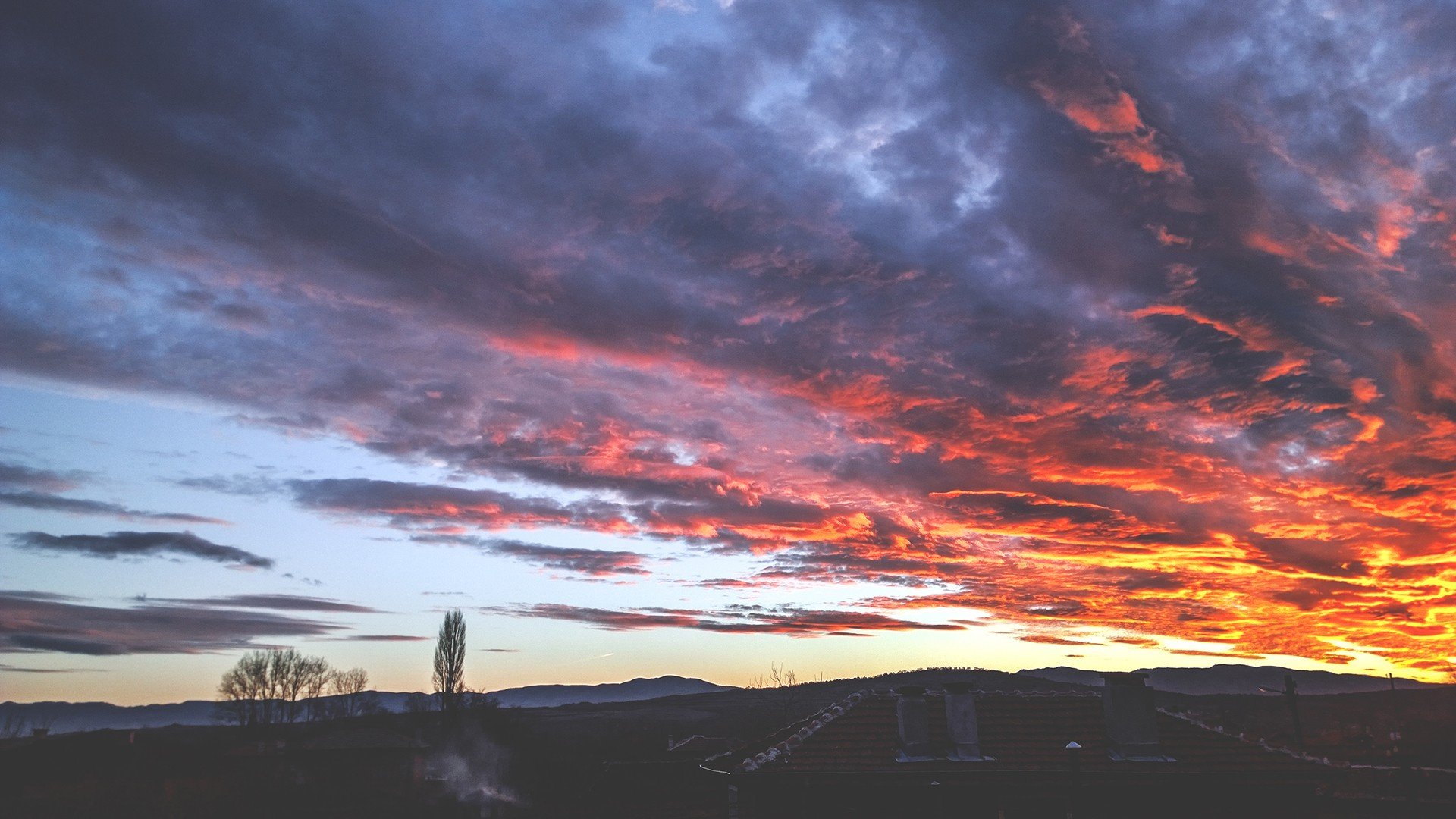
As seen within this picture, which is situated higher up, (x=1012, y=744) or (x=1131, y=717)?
(x=1131, y=717)

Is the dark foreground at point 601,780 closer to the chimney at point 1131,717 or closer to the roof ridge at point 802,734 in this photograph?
the roof ridge at point 802,734

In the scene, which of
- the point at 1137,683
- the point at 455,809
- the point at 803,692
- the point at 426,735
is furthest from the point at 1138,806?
the point at 803,692

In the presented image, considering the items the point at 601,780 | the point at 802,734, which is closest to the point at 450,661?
the point at 601,780

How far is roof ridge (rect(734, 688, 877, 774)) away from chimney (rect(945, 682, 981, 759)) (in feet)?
10.8

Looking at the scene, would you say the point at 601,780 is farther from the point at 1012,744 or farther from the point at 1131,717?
the point at 1131,717

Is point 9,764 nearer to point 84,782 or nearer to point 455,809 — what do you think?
point 84,782

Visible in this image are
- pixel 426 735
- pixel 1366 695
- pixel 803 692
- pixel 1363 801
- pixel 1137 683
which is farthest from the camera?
pixel 803 692

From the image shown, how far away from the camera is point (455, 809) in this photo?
56906 mm

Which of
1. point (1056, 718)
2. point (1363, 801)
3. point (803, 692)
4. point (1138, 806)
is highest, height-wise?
point (1056, 718)

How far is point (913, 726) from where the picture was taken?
72.6 ft

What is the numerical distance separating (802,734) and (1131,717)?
8.91 m

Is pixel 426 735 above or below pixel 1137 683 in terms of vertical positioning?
below

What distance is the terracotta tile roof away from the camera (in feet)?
70.1

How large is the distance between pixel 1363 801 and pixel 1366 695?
157641 mm
